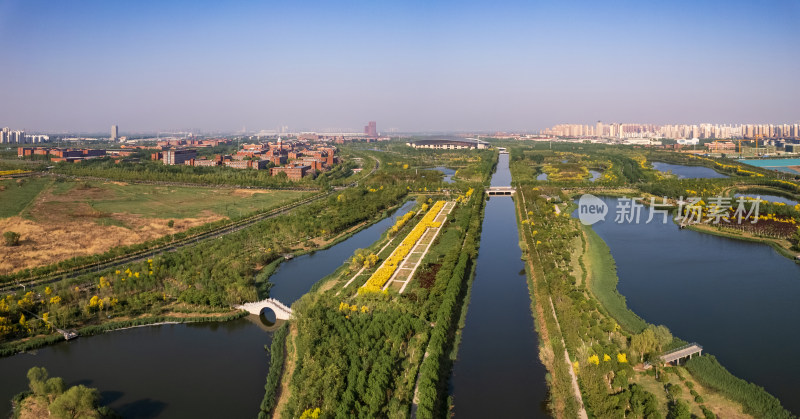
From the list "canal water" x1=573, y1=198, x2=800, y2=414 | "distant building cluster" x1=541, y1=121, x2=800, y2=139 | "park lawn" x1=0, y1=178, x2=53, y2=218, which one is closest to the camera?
"canal water" x1=573, y1=198, x2=800, y2=414

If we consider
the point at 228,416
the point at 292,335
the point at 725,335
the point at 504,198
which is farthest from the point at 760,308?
the point at 504,198

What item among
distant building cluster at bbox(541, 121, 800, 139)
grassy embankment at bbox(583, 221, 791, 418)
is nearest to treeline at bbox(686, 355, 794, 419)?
grassy embankment at bbox(583, 221, 791, 418)

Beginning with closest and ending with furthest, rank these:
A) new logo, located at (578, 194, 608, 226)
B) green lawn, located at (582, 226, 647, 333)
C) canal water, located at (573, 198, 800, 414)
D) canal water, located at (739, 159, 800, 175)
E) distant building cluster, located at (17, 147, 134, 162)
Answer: canal water, located at (573, 198, 800, 414) → green lawn, located at (582, 226, 647, 333) → new logo, located at (578, 194, 608, 226) → canal water, located at (739, 159, 800, 175) → distant building cluster, located at (17, 147, 134, 162)

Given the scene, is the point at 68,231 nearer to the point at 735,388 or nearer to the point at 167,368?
the point at 167,368

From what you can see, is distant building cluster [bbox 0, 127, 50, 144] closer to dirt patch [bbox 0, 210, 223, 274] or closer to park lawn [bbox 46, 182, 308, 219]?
park lawn [bbox 46, 182, 308, 219]

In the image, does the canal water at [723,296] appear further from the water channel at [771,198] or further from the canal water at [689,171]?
the canal water at [689,171]

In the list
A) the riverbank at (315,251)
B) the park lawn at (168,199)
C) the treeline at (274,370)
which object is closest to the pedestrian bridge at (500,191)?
the riverbank at (315,251)

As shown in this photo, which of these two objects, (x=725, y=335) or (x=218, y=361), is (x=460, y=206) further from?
(x=218, y=361)
